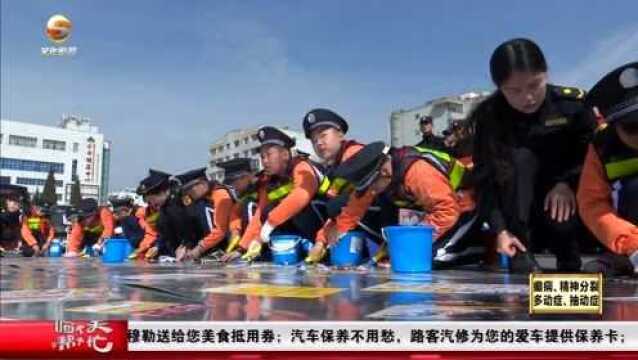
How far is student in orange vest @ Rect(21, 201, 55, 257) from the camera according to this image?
10461 mm

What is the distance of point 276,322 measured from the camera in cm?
129

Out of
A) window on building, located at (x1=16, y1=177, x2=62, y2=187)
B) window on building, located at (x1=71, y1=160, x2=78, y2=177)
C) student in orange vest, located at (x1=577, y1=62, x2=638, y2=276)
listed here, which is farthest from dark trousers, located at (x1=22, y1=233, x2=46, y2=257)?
window on building, located at (x1=16, y1=177, x2=62, y2=187)

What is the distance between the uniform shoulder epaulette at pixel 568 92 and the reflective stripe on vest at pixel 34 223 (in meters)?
10.3

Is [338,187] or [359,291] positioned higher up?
[338,187]

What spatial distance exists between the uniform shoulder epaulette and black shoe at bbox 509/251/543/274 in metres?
0.64

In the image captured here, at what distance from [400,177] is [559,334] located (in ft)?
7.58

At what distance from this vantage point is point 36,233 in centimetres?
1130

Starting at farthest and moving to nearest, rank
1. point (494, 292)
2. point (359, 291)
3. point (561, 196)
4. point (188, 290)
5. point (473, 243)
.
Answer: point (473, 243) < point (561, 196) < point (188, 290) < point (359, 291) < point (494, 292)

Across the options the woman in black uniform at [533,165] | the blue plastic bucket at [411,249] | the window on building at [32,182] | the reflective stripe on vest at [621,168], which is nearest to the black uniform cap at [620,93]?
the reflective stripe on vest at [621,168]

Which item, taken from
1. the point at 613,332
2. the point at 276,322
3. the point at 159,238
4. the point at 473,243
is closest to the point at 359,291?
the point at 276,322

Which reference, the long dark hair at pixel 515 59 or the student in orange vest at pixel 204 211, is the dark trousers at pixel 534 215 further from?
the student in orange vest at pixel 204 211

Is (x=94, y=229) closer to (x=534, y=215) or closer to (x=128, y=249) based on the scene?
(x=128, y=249)

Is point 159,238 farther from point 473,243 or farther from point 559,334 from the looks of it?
point 559,334

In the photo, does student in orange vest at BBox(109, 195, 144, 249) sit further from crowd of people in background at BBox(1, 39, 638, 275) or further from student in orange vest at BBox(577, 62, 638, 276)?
student in orange vest at BBox(577, 62, 638, 276)
